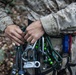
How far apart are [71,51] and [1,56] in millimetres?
2469

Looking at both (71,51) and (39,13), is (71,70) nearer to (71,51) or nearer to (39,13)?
(71,51)

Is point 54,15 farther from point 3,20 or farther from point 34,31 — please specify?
point 3,20

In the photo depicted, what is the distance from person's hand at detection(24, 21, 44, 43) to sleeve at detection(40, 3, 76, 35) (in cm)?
4

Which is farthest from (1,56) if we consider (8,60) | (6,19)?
(6,19)

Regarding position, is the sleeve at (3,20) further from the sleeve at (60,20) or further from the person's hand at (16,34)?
the sleeve at (60,20)

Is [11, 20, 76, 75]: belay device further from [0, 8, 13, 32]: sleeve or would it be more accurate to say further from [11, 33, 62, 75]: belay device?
[0, 8, 13, 32]: sleeve

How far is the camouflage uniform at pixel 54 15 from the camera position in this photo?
268 centimetres

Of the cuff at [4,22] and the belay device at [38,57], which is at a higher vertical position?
the cuff at [4,22]

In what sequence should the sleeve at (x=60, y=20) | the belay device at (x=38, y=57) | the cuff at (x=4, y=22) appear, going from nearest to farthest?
the sleeve at (x=60, y=20) → the belay device at (x=38, y=57) → the cuff at (x=4, y=22)

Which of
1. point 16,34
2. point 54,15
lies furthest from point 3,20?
point 54,15

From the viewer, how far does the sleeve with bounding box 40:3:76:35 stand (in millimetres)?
2672

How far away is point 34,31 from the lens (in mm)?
2684

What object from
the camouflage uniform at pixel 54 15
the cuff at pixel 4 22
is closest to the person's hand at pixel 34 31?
the camouflage uniform at pixel 54 15

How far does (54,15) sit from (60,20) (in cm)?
7
